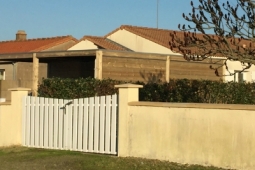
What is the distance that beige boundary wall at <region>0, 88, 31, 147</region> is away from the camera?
16312mm

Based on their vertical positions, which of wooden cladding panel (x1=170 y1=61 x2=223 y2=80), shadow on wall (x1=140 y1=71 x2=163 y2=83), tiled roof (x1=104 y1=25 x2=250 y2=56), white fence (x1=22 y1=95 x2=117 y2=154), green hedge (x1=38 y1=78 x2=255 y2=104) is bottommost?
white fence (x1=22 y1=95 x2=117 y2=154)

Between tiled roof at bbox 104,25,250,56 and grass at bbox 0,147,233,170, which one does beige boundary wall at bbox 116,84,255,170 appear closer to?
grass at bbox 0,147,233,170

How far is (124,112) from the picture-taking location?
44.3ft

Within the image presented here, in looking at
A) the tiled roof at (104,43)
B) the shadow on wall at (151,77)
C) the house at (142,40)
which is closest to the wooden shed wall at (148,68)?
the shadow on wall at (151,77)

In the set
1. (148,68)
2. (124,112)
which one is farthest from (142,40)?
(124,112)

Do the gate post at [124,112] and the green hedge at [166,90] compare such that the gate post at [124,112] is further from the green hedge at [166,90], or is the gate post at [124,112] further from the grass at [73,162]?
the green hedge at [166,90]

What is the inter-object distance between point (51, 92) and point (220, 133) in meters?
7.12

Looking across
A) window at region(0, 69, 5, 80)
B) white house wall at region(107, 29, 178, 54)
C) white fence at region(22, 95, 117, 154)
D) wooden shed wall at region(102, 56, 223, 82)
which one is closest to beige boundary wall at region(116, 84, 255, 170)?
white fence at region(22, 95, 117, 154)

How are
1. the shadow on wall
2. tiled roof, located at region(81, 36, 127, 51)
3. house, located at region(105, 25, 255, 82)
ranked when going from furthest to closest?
tiled roof, located at region(81, 36, 127, 51) → house, located at region(105, 25, 255, 82) → the shadow on wall

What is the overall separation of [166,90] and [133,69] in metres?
3.75

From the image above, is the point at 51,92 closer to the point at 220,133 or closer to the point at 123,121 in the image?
the point at 123,121

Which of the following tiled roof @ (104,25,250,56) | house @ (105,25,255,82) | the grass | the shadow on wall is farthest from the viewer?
tiled roof @ (104,25,250,56)

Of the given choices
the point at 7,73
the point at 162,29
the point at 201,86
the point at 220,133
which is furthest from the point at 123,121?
the point at 162,29

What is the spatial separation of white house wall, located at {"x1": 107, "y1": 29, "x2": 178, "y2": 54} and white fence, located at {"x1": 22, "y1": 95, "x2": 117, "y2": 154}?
51.1 feet
